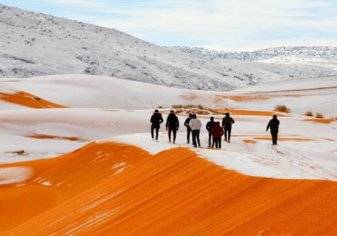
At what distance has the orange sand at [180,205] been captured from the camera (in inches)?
406

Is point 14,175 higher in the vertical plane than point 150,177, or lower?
lower

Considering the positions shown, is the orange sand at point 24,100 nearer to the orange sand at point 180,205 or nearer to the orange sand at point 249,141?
the orange sand at point 249,141

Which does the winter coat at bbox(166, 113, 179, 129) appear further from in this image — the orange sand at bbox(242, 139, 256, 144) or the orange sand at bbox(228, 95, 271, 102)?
the orange sand at bbox(228, 95, 271, 102)

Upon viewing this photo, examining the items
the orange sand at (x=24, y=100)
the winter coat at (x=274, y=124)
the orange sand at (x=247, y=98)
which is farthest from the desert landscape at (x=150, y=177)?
the orange sand at (x=247, y=98)

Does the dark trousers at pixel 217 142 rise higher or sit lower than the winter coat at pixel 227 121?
lower

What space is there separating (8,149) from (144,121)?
1043 centimetres

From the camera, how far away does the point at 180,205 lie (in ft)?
41.3

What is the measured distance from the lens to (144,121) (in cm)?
3916

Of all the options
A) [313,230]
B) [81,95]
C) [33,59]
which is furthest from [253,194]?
[33,59]

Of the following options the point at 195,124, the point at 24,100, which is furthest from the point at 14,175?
the point at 24,100

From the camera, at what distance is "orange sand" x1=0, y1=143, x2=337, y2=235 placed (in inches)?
406

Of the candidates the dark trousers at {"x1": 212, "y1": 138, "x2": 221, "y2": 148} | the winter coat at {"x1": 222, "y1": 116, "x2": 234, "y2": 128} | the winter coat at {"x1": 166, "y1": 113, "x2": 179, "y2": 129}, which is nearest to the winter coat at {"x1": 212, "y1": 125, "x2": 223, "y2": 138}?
the dark trousers at {"x1": 212, "y1": 138, "x2": 221, "y2": 148}

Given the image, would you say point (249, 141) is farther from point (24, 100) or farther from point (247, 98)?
point (247, 98)

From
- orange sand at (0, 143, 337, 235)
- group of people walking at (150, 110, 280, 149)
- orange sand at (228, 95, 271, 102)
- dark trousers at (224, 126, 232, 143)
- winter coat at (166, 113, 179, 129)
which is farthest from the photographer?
orange sand at (228, 95, 271, 102)
